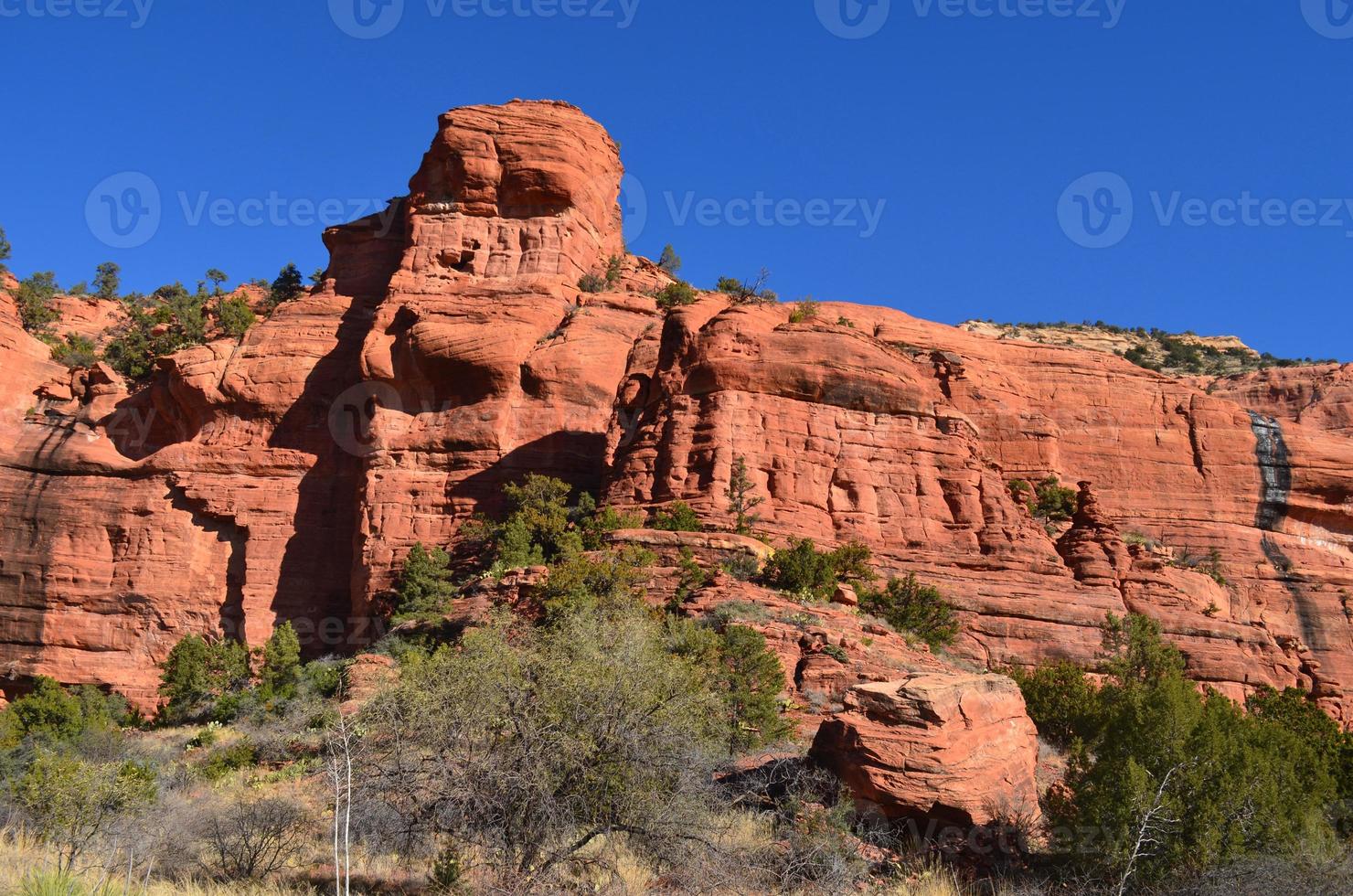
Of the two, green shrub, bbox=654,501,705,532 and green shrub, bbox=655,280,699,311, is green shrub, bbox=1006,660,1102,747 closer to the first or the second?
green shrub, bbox=654,501,705,532

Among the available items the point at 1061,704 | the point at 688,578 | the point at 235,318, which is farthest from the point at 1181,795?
the point at 235,318

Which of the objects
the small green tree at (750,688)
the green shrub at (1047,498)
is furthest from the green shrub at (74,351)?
the green shrub at (1047,498)

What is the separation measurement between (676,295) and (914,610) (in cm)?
1851

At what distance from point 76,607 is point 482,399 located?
45.5 ft

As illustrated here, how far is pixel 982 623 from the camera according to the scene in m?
30.9

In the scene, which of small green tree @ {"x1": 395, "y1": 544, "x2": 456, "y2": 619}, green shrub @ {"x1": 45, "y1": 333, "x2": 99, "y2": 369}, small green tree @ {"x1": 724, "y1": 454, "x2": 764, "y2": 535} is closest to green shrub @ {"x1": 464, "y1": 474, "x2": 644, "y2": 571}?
small green tree @ {"x1": 395, "y1": 544, "x2": 456, "y2": 619}

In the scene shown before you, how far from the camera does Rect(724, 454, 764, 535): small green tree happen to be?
31.1 meters

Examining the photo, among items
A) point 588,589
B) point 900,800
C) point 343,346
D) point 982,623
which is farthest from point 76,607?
point 900,800

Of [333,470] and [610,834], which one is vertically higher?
[333,470]

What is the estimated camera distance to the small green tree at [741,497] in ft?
102

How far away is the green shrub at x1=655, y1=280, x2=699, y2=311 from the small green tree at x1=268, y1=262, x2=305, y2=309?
17.6m

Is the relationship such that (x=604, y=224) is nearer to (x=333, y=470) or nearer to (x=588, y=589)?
(x=333, y=470)

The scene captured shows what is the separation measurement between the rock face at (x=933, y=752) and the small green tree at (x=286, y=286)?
40386mm

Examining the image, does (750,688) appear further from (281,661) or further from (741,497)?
(281,661)
